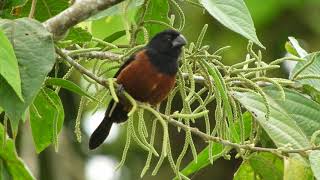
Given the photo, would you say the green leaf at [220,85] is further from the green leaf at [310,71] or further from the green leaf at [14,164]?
the green leaf at [14,164]

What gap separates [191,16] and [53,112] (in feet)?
10.7

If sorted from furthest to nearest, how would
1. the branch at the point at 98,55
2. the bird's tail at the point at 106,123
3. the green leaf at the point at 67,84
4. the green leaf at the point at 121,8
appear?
1. the bird's tail at the point at 106,123
2. the green leaf at the point at 121,8
3. the branch at the point at 98,55
4. the green leaf at the point at 67,84

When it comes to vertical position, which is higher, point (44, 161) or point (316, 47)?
point (316, 47)

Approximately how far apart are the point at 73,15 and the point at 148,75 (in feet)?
2.84

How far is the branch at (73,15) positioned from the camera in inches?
65.4

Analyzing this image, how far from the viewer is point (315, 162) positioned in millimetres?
1857

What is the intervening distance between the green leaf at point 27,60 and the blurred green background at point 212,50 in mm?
2885

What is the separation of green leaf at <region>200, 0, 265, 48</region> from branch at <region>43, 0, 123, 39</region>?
0.20m

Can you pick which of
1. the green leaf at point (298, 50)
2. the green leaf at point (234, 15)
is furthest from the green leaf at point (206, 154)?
the green leaf at point (234, 15)

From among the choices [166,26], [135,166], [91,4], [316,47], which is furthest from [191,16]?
[91,4]

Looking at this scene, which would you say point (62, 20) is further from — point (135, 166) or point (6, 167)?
point (135, 166)

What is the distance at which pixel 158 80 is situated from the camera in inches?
95.5

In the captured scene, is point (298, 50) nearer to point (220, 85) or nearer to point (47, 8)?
Answer: point (220, 85)

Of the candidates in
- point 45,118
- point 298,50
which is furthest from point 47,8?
point 298,50
